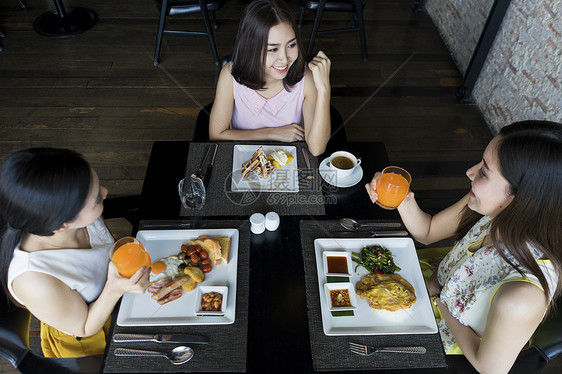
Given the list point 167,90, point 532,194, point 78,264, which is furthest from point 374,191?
point 167,90

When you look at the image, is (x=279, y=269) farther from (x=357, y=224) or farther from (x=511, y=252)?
(x=511, y=252)

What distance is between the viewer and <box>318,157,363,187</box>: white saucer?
153cm

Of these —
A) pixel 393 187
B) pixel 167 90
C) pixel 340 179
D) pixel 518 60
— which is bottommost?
pixel 167 90

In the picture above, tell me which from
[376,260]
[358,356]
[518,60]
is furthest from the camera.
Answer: [518,60]

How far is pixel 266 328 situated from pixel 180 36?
3328 mm

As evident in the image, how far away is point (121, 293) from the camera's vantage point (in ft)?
3.69

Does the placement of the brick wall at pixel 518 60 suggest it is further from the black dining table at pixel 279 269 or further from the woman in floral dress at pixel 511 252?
the woman in floral dress at pixel 511 252

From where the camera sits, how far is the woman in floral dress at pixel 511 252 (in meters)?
1.03

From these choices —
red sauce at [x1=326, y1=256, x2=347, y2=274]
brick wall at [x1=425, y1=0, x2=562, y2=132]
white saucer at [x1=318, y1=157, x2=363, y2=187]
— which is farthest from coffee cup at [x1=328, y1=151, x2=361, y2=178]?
brick wall at [x1=425, y1=0, x2=562, y2=132]

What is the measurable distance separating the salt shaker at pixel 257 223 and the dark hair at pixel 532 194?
711 mm

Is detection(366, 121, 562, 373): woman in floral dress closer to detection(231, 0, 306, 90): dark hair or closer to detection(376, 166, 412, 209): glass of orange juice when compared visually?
detection(376, 166, 412, 209): glass of orange juice

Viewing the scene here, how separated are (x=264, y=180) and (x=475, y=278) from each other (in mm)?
A: 784

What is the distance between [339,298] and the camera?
1213 millimetres

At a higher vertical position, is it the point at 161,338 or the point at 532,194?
the point at 532,194
